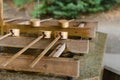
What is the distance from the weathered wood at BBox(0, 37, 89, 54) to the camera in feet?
6.32

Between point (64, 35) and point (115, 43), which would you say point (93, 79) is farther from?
point (115, 43)

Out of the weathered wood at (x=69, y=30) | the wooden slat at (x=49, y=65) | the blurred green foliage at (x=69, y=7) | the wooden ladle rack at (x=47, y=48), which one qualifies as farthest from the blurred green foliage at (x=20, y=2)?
the wooden slat at (x=49, y=65)

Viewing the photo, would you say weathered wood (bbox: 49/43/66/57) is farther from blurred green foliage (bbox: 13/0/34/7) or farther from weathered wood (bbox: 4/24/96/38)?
blurred green foliage (bbox: 13/0/34/7)

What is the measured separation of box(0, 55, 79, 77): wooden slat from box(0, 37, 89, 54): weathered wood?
0.42m

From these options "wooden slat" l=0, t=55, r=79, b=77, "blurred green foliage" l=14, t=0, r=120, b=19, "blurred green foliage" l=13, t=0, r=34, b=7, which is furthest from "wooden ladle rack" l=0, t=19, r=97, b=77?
"blurred green foliage" l=13, t=0, r=34, b=7

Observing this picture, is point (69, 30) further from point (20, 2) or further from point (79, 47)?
point (20, 2)

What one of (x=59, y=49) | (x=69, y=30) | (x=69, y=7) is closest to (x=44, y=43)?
(x=59, y=49)

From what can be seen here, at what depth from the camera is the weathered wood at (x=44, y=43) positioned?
1.93m

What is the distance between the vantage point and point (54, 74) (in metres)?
1.61

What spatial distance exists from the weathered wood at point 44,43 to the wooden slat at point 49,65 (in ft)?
1.36

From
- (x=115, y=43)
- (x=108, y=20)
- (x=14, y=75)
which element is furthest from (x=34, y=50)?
(x=108, y=20)

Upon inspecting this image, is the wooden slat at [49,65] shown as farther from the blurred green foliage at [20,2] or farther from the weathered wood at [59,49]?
the blurred green foliage at [20,2]

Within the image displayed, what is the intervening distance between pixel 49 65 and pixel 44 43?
1.70 feet

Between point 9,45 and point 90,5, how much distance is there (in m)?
5.83
